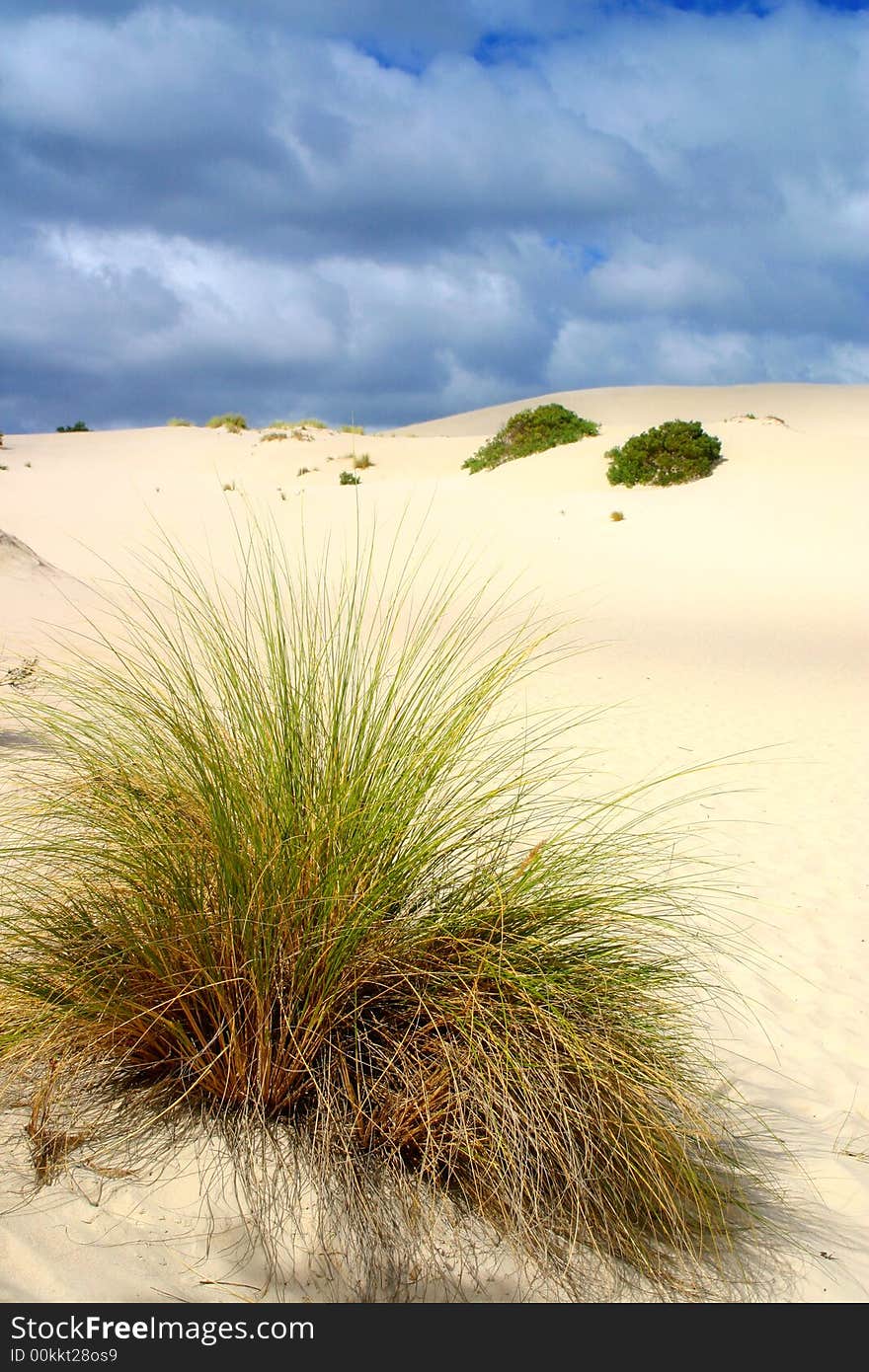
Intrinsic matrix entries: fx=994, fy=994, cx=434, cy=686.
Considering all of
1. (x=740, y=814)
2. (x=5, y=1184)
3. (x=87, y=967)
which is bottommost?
(x=740, y=814)

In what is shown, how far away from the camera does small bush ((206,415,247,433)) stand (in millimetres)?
32500

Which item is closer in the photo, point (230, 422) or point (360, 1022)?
point (360, 1022)

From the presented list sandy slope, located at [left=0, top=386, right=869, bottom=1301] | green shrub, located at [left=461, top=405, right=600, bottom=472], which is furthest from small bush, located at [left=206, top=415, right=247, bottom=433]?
green shrub, located at [left=461, top=405, right=600, bottom=472]

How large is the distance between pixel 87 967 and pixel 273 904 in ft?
1.57

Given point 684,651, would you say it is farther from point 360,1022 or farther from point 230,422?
point 230,422

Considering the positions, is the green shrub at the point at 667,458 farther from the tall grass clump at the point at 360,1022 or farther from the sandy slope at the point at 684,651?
the tall grass clump at the point at 360,1022


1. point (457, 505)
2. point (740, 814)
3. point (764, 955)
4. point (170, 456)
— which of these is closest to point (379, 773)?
point (764, 955)

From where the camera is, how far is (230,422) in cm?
3312

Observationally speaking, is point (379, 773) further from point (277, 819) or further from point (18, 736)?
point (18, 736)

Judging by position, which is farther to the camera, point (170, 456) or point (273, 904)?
point (170, 456)

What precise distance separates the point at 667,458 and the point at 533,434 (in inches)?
182

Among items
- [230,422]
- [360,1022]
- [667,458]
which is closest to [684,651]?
[667,458]

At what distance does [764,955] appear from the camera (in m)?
4.60

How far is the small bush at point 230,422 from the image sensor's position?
32.5 m
